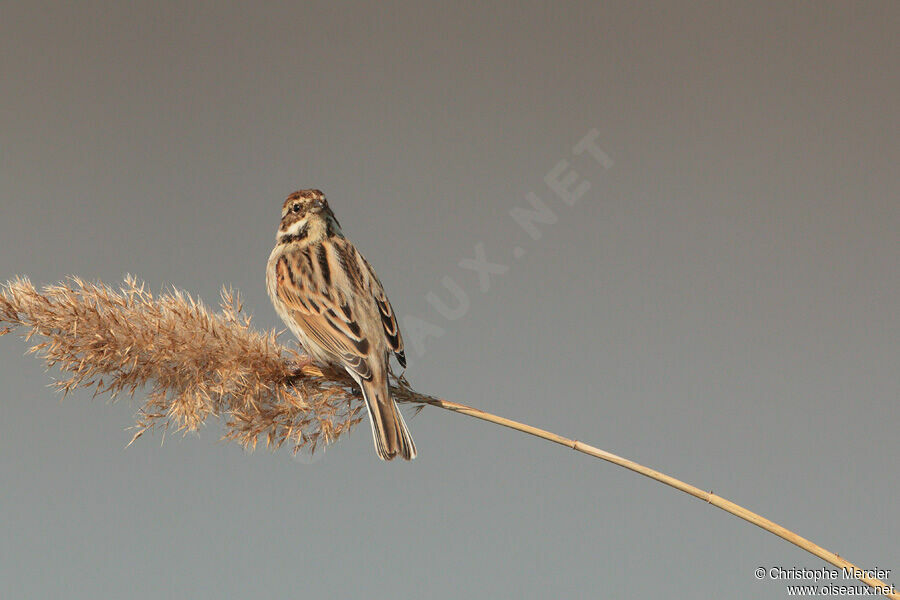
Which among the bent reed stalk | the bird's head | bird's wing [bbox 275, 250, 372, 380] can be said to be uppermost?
the bird's head

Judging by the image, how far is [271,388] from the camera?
5.37 feet

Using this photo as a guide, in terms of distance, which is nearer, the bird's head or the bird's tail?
the bird's tail

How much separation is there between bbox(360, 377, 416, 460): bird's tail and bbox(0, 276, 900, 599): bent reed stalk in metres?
0.05

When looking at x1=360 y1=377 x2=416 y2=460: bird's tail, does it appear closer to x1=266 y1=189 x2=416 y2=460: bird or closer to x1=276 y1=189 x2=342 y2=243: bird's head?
x1=266 y1=189 x2=416 y2=460: bird

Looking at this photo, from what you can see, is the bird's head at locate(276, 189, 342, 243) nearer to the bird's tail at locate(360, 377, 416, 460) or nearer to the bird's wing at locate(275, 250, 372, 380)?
the bird's wing at locate(275, 250, 372, 380)

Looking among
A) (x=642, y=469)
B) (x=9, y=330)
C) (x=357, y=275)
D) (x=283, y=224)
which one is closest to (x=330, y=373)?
(x=357, y=275)

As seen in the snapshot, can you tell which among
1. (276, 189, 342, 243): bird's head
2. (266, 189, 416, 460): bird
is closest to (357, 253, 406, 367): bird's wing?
(266, 189, 416, 460): bird

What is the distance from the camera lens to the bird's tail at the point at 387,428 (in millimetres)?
1664

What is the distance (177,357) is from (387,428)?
0.44 metres

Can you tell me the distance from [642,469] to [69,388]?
1.09m

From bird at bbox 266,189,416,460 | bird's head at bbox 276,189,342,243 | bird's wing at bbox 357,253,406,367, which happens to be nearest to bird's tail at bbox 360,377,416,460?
bird at bbox 266,189,416,460

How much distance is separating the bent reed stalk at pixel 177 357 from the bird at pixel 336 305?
0.29 ft

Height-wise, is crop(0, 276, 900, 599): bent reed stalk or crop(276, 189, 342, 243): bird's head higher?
crop(276, 189, 342, 243): bird's head

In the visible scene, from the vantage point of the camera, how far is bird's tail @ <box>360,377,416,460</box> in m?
1.66
